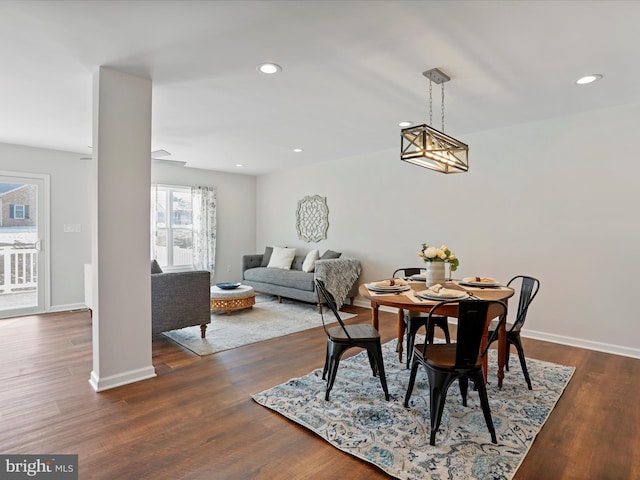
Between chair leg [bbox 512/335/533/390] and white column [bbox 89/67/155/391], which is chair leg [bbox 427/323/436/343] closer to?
chair leg [bbox 512/335/533/390]

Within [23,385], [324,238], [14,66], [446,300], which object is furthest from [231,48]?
[324,238]

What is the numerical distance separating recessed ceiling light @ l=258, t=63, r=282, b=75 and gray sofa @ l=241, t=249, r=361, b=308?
291 cm

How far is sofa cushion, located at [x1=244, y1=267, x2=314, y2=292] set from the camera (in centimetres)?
554

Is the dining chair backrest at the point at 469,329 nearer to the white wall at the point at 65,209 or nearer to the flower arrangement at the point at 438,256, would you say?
the flower arrangement at the point at 438,256

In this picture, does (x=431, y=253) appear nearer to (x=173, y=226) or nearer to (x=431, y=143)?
(x=431, y=143)

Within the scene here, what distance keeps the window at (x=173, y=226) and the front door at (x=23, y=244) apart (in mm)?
1748

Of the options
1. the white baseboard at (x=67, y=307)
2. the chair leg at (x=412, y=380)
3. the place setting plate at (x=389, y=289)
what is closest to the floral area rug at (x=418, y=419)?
the chair leg at (x=412, y=380)

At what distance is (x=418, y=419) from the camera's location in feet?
7.42

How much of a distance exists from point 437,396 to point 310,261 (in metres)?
4.23

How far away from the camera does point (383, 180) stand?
18.1 feet

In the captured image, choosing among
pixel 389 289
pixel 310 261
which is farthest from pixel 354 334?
pixel 310 261

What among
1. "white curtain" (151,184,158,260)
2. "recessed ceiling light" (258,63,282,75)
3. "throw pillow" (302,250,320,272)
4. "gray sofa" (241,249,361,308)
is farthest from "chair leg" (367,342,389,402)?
"white curtain" (151,184,158,260)

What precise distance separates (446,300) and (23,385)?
3.32 m

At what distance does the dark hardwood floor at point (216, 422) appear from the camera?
1.84 m
